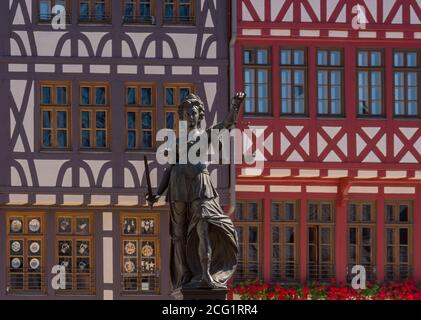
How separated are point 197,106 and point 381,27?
11705 millimetres

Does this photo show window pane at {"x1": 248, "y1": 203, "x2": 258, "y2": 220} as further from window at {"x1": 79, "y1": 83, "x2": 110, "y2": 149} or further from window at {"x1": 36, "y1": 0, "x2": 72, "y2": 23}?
window at {"x1": 36, "y1": 0, "x2": 72, "y2": 23}

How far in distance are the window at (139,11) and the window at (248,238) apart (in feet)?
12.3

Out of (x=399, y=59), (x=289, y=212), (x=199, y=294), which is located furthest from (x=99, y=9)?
(x=199, y=294)

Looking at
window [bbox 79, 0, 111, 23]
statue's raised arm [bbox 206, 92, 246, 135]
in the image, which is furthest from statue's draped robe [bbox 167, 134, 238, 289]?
window [bbox 79, 0, 111, 23]

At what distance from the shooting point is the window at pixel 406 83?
28.7 m

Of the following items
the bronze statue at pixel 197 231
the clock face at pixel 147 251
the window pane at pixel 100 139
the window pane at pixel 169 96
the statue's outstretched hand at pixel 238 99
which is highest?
the window pane at pixel 169 96

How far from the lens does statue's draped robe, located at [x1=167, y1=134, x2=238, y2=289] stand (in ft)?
55.7

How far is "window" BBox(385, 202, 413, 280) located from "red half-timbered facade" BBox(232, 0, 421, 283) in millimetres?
18

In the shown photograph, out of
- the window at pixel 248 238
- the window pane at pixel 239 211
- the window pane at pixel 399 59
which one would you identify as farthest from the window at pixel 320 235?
the window pane at pixel 399 59

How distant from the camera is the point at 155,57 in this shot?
91.9ft

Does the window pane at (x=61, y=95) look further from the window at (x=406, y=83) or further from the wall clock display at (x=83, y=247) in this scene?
the window at (x=406, y=83)

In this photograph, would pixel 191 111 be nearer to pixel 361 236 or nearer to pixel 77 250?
pixel 77 250
